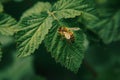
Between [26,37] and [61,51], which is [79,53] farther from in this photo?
[26,37]

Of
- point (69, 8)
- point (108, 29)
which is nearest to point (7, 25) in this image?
point (69, 8)

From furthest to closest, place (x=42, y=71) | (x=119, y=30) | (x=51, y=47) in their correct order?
(x=42, y=71) < (x=119, y=30) < (x=51, y=47)

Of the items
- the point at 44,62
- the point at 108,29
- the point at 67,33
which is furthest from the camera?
the point at 44,62

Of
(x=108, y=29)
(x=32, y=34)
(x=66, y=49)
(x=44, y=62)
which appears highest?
(x=32, y=34)

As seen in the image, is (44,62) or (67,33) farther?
(44,62)

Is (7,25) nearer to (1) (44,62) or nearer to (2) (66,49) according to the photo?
(2) (66,49)

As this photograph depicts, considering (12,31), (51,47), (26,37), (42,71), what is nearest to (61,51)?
(51,47)

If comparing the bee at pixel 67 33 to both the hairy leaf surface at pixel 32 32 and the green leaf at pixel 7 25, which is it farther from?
the green leaf at pixel 7 25

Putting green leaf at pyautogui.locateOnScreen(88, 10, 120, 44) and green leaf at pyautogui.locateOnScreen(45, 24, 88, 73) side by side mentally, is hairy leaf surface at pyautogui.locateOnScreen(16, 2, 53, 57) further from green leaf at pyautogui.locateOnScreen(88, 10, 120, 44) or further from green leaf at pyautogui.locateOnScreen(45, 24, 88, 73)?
green leaf at pyautogui.locateOnScreen(88, 10, 120, 44)
